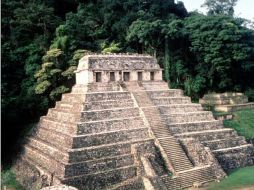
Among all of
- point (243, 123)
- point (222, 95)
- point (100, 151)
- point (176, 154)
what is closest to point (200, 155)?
point (176, 154)

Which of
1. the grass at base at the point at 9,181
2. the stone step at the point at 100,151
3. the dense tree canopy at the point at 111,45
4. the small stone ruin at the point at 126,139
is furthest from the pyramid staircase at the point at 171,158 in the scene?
the dense tree canopy at the point at 111,45

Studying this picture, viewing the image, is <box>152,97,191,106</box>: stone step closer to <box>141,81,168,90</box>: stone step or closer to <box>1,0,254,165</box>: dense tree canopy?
<box>141,81,168,90</box>: stone step

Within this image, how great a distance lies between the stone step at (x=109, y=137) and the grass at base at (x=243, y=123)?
30.5ft

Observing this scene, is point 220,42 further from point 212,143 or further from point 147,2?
point 212,143

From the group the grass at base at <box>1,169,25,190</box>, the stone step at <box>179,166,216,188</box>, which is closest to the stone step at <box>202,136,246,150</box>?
the stone step at <box>179,166,216,188</box>

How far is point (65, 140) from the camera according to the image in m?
18.2

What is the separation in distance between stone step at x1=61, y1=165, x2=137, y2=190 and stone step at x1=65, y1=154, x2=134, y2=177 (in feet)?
0.71

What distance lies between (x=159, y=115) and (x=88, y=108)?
4.00m

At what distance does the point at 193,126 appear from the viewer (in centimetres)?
2144

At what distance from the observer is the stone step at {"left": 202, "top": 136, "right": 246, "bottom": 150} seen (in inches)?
830

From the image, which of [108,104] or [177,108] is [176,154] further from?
[108,104]

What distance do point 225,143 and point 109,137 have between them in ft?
24.1

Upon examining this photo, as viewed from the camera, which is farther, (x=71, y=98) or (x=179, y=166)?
(x=71, y=98)

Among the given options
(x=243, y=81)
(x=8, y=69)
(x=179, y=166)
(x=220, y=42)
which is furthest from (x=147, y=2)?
(x=179, y=166)
